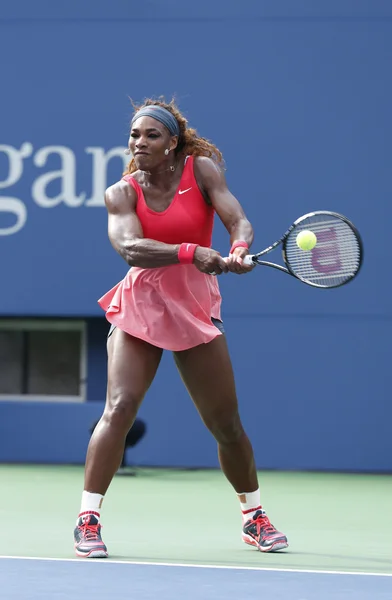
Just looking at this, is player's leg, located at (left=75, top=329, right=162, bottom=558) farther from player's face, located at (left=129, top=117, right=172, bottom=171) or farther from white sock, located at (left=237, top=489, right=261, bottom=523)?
player's face, located at (left=129, top=117, right=172, bottom=171)

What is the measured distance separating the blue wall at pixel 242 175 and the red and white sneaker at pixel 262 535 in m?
3.28

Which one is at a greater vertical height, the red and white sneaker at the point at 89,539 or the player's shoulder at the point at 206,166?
the player's shoulder at the point at 206,166

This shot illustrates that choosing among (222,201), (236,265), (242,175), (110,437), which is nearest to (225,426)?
(110,437)

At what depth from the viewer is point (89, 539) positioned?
4.90 metres

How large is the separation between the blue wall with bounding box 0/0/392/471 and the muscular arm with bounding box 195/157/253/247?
3364 millimetres

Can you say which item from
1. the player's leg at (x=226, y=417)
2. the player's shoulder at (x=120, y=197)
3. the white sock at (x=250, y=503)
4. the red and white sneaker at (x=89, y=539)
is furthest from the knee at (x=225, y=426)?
the player's shoulder at (x=120, y=197)

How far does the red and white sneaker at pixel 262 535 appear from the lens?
516 centimetres

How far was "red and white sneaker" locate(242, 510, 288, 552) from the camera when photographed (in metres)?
5.16

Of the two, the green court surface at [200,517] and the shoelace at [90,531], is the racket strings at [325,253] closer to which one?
the green court surface at [200,517]

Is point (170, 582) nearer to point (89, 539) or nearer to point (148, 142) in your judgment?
point (89, 539)

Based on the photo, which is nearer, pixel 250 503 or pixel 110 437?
pixel 110 437

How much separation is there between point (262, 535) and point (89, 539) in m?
0.72

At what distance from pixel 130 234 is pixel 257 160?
3.73 metres

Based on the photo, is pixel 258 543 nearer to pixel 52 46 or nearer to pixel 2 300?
pixel 2 300
